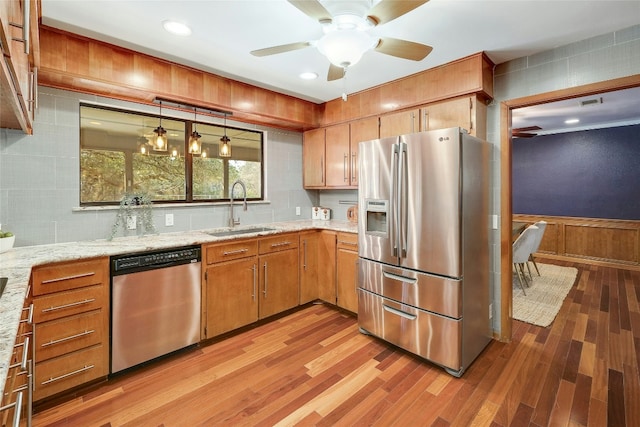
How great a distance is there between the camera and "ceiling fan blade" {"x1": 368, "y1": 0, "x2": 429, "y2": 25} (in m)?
1.39

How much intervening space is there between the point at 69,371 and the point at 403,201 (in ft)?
8.59

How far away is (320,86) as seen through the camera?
328 centimetres

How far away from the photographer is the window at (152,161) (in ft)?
8.73

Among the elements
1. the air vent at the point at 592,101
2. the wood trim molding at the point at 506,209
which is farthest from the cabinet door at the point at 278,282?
the air vent at the point at 592,101

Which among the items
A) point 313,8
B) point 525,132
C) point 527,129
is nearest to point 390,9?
point 313,8

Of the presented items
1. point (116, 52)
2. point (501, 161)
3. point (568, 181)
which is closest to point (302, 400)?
point (501, 161)

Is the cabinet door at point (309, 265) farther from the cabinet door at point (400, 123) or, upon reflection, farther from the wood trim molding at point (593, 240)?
the wood trim molding at point (593, 240)

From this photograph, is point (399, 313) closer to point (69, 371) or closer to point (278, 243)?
point (278, 243)

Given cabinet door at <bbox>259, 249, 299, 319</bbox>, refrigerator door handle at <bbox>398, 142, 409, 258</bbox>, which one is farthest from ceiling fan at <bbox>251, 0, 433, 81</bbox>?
cabinet door at <bbox>259, 249, 299, 319</bbox>

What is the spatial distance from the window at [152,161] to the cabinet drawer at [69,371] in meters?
1.25

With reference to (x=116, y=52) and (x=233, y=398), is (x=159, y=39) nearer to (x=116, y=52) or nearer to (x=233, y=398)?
(x=116, y=52)

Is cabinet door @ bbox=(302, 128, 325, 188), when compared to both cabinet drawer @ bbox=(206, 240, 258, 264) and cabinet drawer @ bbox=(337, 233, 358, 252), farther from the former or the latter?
cabinet drawer @ bbox=(206, 240, 258, 264)

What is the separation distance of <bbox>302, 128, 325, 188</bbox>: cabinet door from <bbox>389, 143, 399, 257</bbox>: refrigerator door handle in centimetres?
150

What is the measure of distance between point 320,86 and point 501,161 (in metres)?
1.92
